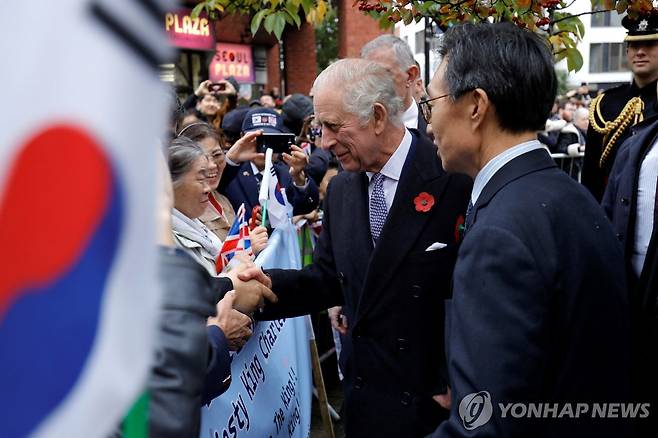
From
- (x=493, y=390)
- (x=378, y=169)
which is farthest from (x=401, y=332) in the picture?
(x=493, y=390)

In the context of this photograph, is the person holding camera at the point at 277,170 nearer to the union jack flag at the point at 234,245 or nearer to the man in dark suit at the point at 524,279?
the union jack flag at the point at 234,245

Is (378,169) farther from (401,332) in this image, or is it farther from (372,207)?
(401,332)

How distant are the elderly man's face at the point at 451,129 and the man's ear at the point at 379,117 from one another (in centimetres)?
53

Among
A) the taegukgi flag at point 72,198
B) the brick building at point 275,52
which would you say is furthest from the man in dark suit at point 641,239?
the brick building at point 275,52

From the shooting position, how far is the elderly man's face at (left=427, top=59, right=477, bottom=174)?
1720mm

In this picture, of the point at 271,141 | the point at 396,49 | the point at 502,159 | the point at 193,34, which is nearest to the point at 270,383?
the point at 502,159

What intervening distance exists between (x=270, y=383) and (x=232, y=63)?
16.1 m

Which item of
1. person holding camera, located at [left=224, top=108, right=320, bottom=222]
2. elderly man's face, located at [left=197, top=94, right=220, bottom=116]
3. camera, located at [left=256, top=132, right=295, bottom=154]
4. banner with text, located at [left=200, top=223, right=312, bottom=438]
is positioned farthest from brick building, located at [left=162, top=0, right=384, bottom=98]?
banner with text, located at [left=200, top=223, right=312, bottom=438]

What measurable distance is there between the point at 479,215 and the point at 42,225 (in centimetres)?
129

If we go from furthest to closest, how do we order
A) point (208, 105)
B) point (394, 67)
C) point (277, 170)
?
point (208, 105)
point (277, 170)
point (394, 67)

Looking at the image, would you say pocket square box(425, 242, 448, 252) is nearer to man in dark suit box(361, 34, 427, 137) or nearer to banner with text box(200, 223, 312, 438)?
banner with text box(200, 223, 312, 438)

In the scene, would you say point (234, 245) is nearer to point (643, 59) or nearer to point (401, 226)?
point (401, 226)

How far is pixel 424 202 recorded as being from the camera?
2.27 meters

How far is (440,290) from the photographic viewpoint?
7.19 ft
